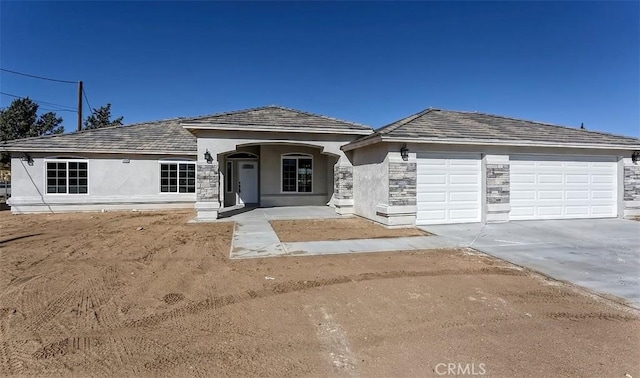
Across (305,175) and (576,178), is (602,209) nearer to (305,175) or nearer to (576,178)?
(576,178)

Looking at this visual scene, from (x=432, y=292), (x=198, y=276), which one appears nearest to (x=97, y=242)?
(x=198, y=276)

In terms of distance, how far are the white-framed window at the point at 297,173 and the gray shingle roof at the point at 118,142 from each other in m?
4.58

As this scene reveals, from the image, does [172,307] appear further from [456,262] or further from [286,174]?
[286,174]

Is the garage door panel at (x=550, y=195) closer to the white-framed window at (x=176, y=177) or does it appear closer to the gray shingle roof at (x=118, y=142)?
the gray shingle roof at (x=118, y=142)

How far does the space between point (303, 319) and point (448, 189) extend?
8.76 metres

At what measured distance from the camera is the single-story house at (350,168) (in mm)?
11211

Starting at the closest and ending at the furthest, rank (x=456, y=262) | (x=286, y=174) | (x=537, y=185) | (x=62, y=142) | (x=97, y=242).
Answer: (x=456, y=262), (x=97, y=242), (x=537, y=185), (x=62, y=142), (x=286, y=174)

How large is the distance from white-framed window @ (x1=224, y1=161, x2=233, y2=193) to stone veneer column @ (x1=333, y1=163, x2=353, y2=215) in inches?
248

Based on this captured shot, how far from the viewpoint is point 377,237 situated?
359 inches

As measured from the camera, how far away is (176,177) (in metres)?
16.7

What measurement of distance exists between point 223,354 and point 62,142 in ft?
55.9

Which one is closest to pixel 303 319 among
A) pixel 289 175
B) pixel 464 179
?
pixel 464 179

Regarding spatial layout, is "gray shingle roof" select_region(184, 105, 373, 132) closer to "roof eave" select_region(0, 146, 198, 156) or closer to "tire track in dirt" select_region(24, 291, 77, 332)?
"roof eave" select_region(0, 146, 198, 156)

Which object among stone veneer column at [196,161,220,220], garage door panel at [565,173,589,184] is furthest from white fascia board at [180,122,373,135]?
garage door panel at [565,173,589,184]
